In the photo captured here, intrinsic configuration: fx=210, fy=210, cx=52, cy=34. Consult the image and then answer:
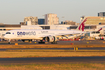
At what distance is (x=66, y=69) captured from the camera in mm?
19344

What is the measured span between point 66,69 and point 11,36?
4580 cm

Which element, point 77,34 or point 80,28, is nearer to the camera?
point 77,34

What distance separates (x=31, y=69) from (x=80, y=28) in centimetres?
6098

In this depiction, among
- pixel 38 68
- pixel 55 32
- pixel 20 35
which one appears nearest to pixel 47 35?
pixel 55 32

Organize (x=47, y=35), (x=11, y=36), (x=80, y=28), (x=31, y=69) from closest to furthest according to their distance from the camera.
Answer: (x=31, y=69) < (x=11, y=36) < (x=47, y=35) < (x=80, y=28)

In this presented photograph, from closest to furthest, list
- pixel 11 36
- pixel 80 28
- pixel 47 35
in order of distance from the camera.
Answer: pixel 11 36 < pixel 47 35 < pixel 80 28

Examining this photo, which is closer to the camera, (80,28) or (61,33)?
(61,33)

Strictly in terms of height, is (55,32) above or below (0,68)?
above

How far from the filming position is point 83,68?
19766mm

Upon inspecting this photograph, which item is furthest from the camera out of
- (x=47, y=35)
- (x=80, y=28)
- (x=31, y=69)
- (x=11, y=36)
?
(x=80, y=28)

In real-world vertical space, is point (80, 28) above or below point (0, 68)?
above

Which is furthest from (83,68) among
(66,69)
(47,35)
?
(47,35)

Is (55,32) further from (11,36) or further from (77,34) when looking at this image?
(11,36)

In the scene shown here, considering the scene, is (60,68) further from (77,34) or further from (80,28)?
(80,28)
